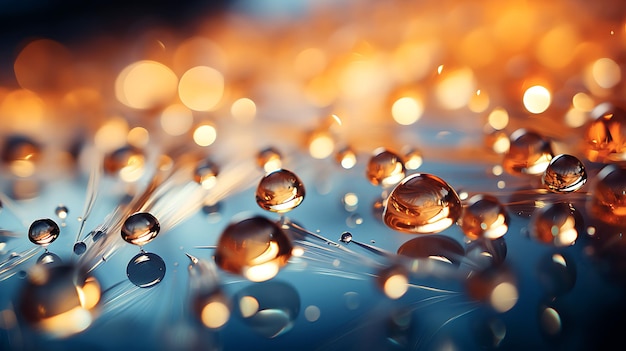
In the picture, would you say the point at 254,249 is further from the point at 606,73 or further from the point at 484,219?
the point at 606,73

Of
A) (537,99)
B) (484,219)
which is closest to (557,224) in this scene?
(484,219)

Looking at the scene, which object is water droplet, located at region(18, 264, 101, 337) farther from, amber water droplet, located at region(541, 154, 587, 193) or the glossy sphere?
amber water droplet, located at region(541, 154, 587, 193)

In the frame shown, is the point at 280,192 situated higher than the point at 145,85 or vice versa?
the point at 145,85

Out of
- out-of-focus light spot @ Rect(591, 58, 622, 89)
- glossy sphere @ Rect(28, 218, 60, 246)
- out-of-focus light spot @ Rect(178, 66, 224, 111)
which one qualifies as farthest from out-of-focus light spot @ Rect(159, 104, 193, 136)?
out-of-focus light spot @ Rect(591, 58, 622, 89)

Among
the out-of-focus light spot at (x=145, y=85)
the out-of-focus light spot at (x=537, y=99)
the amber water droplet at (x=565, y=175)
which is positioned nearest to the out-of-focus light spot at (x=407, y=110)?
the out-of-focus light spot at (x=537, y=99)

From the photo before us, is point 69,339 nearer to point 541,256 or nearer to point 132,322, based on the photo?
point 132,322

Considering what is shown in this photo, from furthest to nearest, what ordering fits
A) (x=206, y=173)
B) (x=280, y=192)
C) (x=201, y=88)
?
1. (x=201, y=88)
2. (x=206, y=173)
3. (x=280, y=192)

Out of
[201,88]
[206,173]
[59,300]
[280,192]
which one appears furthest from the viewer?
[201,88]

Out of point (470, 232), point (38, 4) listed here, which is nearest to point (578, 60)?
point (470, 232)
